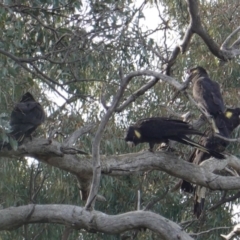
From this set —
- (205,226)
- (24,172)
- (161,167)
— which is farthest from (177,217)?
(161,167)

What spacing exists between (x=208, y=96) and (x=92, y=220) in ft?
7.48

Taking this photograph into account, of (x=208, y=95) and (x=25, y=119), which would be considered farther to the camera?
(x=208, y=95)

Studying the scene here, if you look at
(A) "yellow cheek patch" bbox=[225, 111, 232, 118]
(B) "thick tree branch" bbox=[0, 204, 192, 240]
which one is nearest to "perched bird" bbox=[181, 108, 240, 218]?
(A) "yellow cheek patch" bbox=[225, 111, 232, 118]

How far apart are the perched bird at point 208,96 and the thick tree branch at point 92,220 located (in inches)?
71.3

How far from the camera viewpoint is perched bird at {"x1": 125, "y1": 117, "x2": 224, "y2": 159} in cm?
580

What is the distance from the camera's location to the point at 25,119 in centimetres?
578

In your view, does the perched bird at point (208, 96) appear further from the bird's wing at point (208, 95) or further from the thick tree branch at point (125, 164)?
the thick tree branch at point (125, 164)

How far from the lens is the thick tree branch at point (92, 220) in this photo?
4.73 m

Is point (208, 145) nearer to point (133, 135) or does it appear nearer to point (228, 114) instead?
point (228, 114)

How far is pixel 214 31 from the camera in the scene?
30.9 feet

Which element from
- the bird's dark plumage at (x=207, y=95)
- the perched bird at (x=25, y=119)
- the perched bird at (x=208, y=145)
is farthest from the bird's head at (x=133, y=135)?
the perched bird at (x=25, y=119)

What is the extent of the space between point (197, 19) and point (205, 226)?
13.2 feet

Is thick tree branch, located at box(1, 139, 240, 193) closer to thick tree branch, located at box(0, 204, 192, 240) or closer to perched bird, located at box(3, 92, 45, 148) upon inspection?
perched bird, located at box(3, 92, 45, 148)

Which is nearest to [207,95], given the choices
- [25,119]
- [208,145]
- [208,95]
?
[208,95]
